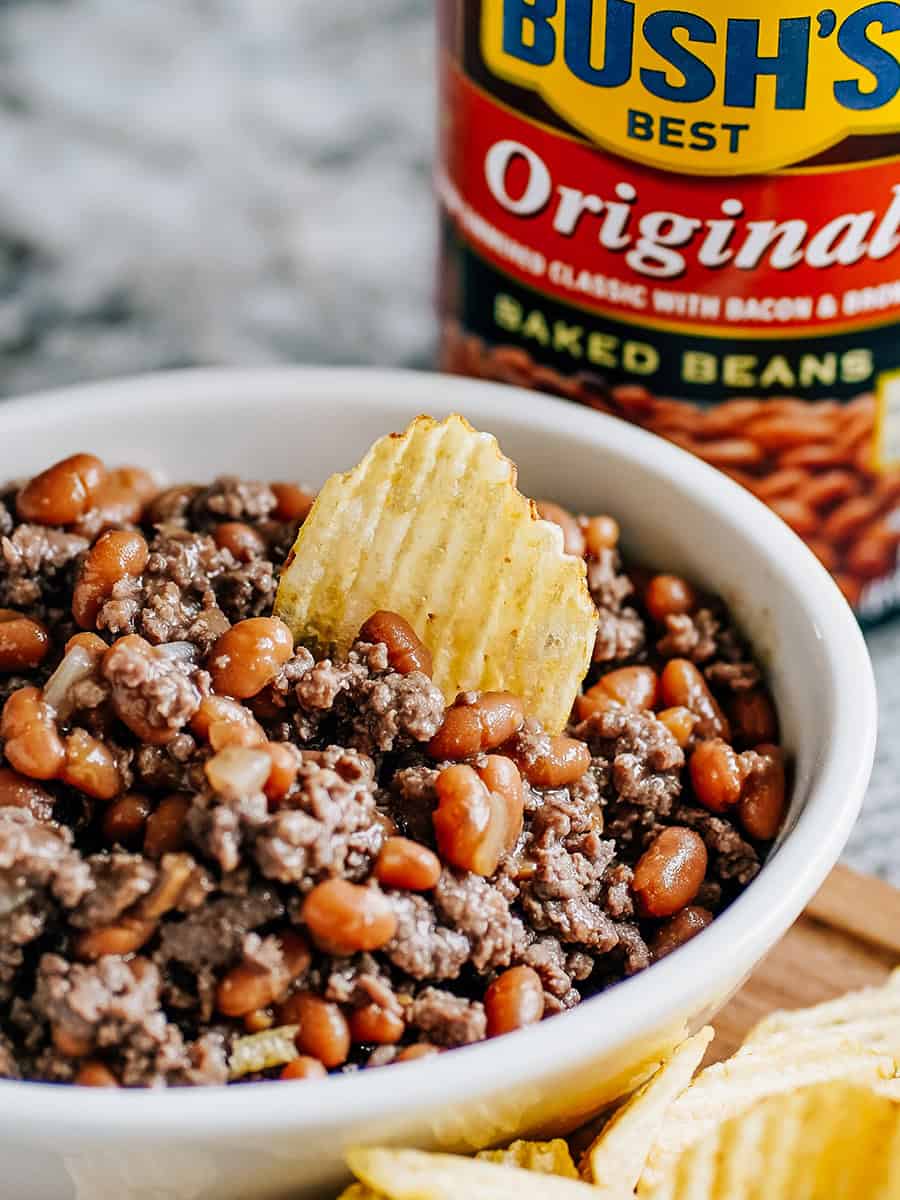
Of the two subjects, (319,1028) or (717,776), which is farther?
(717,776)

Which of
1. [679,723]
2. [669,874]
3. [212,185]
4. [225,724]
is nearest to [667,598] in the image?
[679,723]

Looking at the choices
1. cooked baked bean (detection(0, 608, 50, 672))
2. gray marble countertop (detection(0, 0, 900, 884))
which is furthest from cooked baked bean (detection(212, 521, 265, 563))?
gray marble countertop (detection(0, 0, 900, 884))

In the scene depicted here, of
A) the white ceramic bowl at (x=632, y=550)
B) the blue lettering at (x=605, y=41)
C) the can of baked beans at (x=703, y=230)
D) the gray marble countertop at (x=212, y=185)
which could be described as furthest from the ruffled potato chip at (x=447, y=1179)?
the gray marble countertop at (x=212, y=185)

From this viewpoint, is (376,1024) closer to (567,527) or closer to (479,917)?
(479,917)

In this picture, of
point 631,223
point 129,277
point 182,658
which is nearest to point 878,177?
point 631,223

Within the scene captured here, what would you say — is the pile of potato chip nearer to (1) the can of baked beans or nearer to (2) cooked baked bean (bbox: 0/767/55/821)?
(2) cooked baked bean (bbox: 0/767/55/821)
